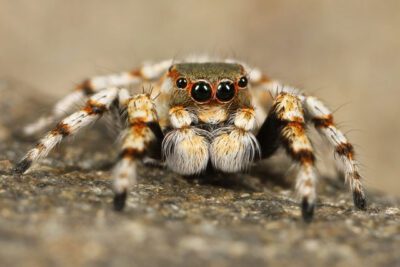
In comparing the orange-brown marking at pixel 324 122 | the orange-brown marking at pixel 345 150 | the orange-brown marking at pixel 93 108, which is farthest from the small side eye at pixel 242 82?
the orange-brown marking at pixel 93 108

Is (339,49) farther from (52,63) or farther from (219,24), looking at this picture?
(52,63)

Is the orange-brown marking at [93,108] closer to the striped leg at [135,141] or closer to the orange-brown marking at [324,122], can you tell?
the striped leg at [135,141]

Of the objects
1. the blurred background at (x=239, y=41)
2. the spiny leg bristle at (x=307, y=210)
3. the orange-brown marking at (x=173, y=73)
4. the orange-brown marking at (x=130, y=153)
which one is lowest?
the spiny leg bristle at (x=307, y=210)

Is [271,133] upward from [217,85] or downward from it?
downward

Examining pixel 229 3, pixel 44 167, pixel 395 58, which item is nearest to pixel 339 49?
pixel 395 58

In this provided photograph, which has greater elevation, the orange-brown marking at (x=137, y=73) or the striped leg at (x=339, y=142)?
the orange-brown marking at (x=137, y=73)

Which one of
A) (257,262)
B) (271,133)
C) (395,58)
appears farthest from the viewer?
(395,58)
